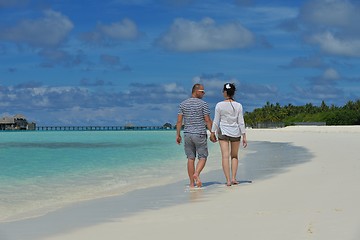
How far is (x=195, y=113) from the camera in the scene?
9477 millimetres

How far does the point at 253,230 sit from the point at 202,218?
91 cm

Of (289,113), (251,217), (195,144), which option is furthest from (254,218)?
(289,113)

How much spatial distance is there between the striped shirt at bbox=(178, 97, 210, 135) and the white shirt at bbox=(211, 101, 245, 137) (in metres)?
Answer: 0.22

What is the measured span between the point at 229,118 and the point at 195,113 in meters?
0.60

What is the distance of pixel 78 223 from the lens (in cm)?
634

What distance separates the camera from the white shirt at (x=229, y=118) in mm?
9555

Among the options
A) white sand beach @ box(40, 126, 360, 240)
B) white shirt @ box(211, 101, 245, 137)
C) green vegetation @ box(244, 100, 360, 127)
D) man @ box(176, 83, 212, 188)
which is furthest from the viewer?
green vegetation @ box(244, 100, 360, 127)

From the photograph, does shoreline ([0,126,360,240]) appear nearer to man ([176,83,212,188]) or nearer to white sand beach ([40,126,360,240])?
white sand beach ([40,126,360,240])

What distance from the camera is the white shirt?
9.55 meters

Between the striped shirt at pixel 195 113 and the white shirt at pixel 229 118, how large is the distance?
0.22m

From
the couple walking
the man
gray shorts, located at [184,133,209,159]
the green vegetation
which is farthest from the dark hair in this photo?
the green vegetation

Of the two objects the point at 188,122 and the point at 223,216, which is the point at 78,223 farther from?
the point at 188,122

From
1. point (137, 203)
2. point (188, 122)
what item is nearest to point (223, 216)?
point (137, 203)

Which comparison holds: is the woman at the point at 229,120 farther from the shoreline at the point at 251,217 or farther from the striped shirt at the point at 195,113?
the shoreline at the point at 251,217
